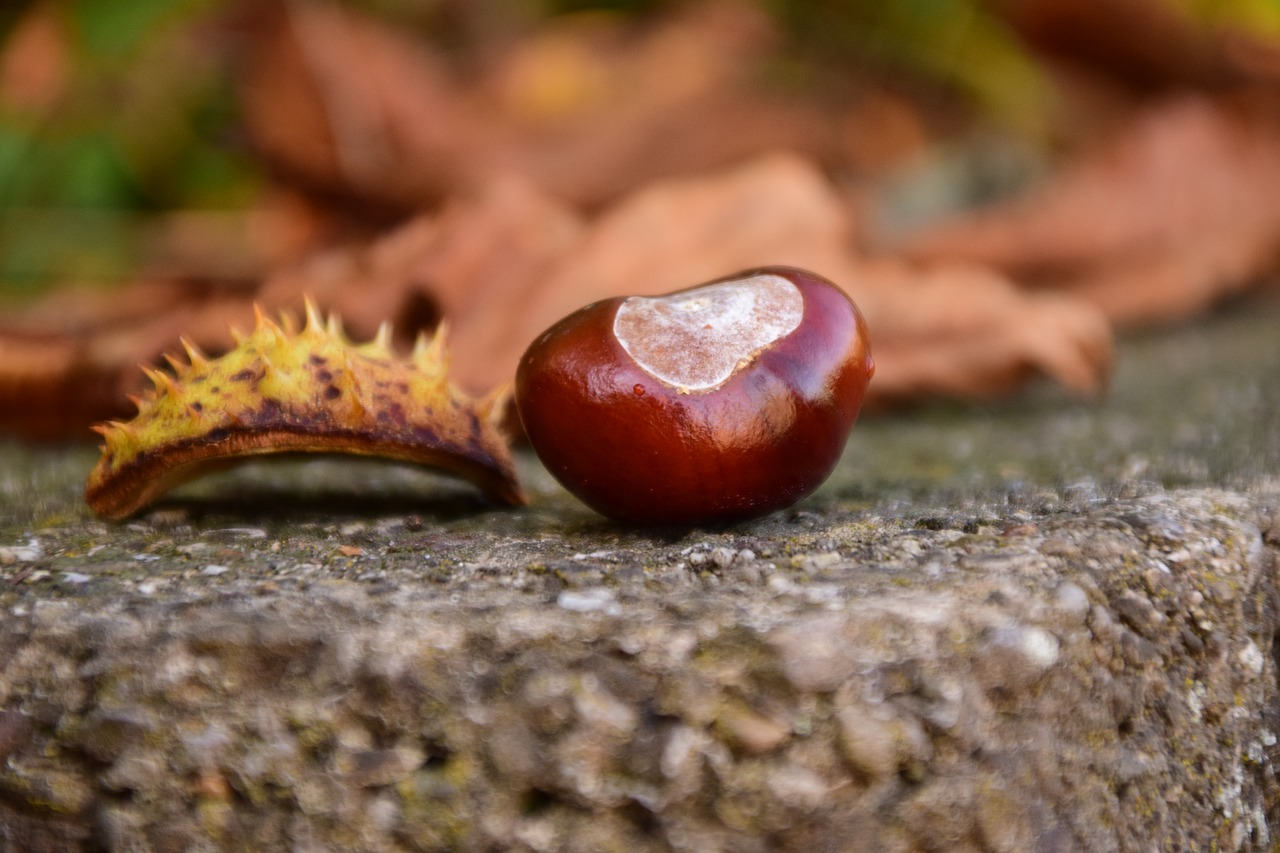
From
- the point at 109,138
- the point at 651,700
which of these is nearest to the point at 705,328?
the point at 651,700

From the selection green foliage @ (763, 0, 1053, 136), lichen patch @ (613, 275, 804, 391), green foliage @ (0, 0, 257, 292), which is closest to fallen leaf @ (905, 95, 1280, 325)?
green foliage @ (763, 0, 1053, 136)

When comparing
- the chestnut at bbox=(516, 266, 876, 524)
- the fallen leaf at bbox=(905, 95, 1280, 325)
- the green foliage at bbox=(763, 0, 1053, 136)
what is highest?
the green foliage at bbox=(763, 0, 1053, 136)

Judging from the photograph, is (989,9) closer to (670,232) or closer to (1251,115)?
(1251,115)

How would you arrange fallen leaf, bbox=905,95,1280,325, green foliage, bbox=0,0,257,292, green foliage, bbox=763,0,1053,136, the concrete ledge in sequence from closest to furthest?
the concrete ledge, fallen leaf, bbox=905,95,1280,325, green foliage, bbox=0,0,257,292, green foliage, bbox=763,0,1053,136

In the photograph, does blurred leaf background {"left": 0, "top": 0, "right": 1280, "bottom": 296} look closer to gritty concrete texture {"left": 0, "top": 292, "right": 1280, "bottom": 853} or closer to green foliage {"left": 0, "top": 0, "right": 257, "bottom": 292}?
green foliage {"left": 0, "top": 0, "right": 257, "bottom": 292}

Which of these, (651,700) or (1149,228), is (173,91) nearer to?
(1149,228)

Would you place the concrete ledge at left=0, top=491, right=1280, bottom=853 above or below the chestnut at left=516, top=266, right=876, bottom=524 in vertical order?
below
